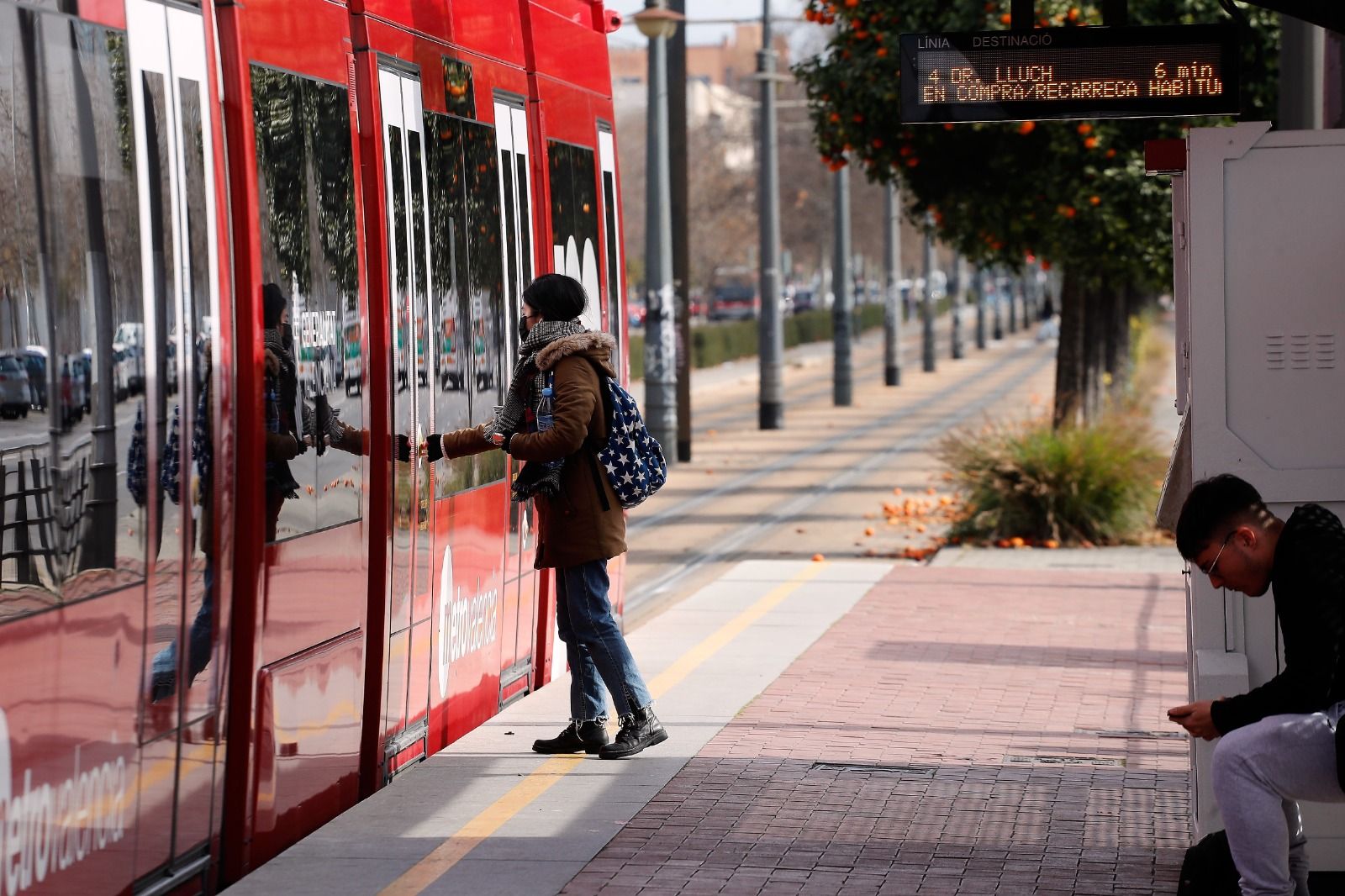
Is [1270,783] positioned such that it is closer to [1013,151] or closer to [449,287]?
[449,287]

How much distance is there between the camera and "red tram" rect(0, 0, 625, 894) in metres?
4.31

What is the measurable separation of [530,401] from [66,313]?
9.15 ft

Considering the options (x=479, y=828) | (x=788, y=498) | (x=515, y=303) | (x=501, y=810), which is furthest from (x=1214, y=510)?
(x=788, y=498)

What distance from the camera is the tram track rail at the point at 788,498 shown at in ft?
45.5

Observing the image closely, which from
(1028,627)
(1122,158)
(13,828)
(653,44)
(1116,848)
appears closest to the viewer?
(13,828)

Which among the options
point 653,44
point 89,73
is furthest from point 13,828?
point 653,44

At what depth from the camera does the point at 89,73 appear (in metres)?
4.55

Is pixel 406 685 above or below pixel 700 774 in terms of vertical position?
above

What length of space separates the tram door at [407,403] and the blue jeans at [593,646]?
1.86 feet

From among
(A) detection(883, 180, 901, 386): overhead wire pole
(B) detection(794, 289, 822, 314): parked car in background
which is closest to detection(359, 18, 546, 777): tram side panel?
(A) detection(883, 180, 901, 386): overhead wire pole

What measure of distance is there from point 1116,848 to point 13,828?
3.34m

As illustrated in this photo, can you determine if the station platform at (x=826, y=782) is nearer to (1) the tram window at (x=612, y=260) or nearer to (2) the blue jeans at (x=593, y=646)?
(2) the blue jeans at (x=593, y=646)

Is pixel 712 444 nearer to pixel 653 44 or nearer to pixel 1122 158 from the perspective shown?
pixel 653 44

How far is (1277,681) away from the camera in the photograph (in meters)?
4.63
